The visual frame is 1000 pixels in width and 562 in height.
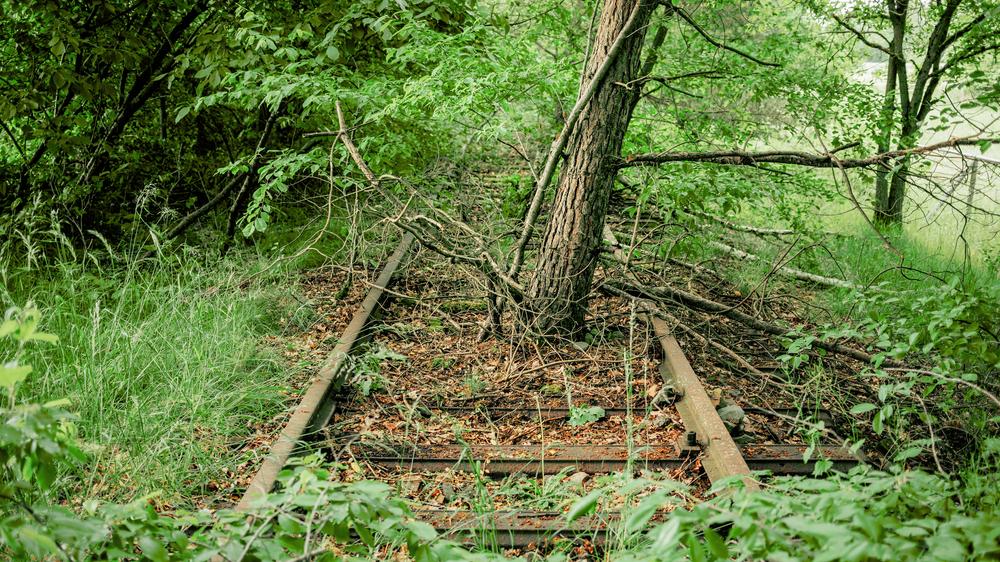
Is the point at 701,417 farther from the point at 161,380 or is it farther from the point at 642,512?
the point at 161,380

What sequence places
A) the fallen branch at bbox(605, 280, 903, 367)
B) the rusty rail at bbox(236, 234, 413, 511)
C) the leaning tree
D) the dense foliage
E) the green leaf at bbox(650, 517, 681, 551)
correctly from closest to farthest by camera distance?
the green leaf at bbox(650, 517, 681, 551) < the dense foliage < the rusty rail at bbox(236, 234, 413, 511) < the leaning tree < the fallen branch at bbox(605, 280, 903, 367)

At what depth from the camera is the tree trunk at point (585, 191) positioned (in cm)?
560

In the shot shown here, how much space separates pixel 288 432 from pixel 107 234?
556 cm

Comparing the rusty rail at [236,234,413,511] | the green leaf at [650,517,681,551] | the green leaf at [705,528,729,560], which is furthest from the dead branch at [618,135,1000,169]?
the green leaf at [650,517,681,551]

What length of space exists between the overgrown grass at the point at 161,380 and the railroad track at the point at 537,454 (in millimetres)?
343

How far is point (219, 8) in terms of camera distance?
768 centimetres

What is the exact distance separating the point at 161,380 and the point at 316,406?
1.10m

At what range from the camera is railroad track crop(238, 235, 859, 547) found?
3482 millimetres

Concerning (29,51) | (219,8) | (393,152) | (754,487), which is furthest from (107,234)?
(754,487)

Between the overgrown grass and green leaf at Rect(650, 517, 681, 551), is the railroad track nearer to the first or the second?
the overgrown grass

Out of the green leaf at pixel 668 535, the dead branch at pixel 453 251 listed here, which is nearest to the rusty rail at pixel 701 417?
the dead branch at pixel 453 251

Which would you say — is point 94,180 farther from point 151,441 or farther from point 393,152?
point 151,441

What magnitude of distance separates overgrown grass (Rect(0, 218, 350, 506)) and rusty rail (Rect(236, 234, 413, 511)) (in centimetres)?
26

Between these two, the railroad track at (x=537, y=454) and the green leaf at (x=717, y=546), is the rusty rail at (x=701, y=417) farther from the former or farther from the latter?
the green leaf at (x=717, y=546)
